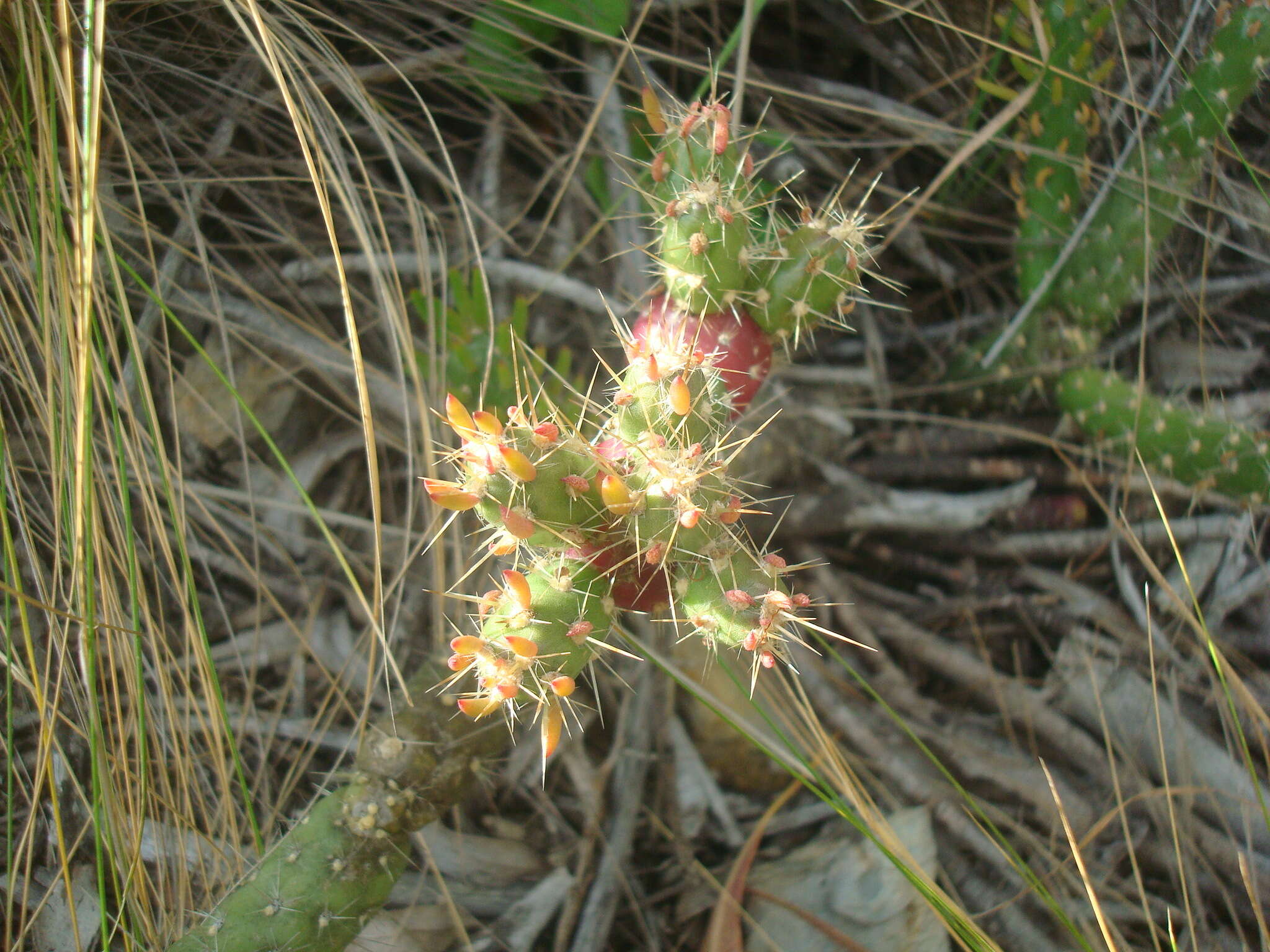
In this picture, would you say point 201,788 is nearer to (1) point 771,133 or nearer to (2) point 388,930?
(2) point 388,930

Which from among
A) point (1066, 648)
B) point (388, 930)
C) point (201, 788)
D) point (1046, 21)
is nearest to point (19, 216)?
point (201, 788)

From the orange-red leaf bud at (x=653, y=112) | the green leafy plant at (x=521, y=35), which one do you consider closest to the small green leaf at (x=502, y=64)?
the green leafy plant at (x=521, y=35)

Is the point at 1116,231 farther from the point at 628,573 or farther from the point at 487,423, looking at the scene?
the point at 487,423

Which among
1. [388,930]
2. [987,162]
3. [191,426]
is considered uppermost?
[987,162]

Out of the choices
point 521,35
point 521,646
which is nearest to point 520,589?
point 521,646

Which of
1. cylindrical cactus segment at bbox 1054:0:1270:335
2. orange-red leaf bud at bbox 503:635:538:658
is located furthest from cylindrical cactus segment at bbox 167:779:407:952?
cylindrical cactus segment at bbox 1054:0:1270:335
